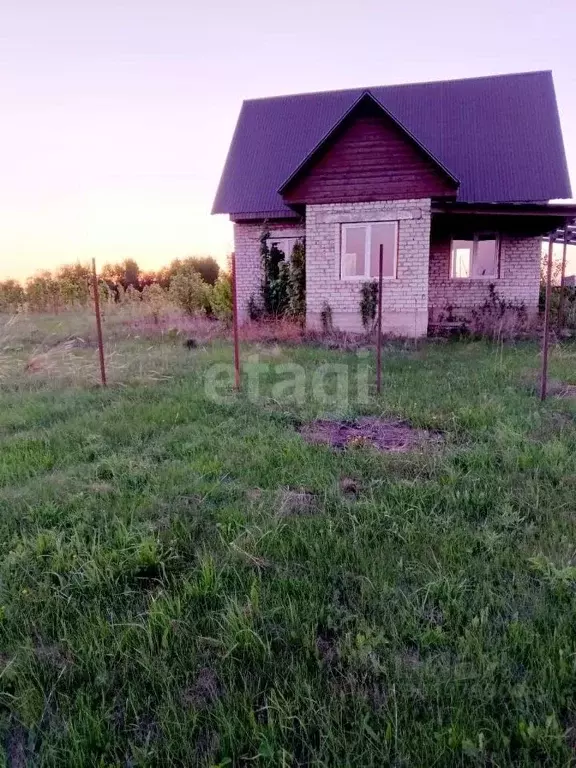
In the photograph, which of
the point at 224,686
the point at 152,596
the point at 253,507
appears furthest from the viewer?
the point at 253,507

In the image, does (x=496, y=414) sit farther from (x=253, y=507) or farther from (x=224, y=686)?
(x=224, y=686)

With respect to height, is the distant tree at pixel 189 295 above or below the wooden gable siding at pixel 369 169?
below

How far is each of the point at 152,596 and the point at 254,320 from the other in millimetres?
12093

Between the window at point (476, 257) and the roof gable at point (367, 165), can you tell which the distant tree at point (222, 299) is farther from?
the window at point (476, 257)

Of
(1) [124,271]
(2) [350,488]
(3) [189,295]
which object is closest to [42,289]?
(3) [189,295]

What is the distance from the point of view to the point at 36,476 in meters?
3.55

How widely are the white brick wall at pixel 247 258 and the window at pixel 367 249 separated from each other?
3.11 meters

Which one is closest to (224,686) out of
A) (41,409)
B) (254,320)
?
(41,409)

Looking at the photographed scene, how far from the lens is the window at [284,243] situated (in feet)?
45.6

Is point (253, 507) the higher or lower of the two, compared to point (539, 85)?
lower

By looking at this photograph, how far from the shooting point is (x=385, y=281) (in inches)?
439

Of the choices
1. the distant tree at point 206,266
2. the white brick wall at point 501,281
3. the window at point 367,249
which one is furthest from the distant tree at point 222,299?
the distant tree at point 206,266

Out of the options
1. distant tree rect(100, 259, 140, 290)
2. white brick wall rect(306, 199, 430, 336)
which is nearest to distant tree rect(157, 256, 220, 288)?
distant tree rect(100, 259, 140, 290)

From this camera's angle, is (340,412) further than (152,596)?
Yes
